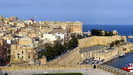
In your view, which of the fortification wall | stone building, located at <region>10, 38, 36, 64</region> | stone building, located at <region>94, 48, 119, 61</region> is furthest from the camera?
stone building, located at <region>94, 48, 119, 61</region>

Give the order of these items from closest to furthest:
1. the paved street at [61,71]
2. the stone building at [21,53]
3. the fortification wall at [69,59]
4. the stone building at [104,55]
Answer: the paved street at [61,71], the stone building at [21,53], the fortification wall at [69,59], the stone building at [104,55]

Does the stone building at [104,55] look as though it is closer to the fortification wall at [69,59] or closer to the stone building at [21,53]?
the fortification wall at [69,59]

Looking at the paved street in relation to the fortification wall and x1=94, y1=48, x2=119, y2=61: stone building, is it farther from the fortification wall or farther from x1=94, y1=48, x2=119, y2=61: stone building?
x1=94, y1=48, x2=119, y2=61: stone building

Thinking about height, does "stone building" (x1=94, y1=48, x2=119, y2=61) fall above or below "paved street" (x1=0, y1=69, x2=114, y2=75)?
below

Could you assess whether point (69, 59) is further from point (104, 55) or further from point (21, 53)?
point (104, 55)

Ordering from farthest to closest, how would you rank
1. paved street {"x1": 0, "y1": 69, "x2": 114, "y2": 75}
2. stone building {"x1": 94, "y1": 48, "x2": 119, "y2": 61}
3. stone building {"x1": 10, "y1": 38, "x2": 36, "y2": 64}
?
stone building {"x1": 94, "y1": 48, "x2": 119, "y2": 61} < stone building {"x1": 10, "y1": 38, "x2": 36, "y2": 64} < paved street {"x1": 0, "y1": 69, "x2": 114, "y2": 75}

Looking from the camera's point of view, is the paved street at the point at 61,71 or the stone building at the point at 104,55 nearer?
the paved street at the point at 61,71

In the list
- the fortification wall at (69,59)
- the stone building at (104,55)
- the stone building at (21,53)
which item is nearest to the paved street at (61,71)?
the fortification wall at (69,59)

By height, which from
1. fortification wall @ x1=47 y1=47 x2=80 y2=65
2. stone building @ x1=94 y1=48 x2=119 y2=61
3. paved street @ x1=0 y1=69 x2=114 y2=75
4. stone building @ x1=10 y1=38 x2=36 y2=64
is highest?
paved street @ x1=0 y1=69 x2=114 y2=75

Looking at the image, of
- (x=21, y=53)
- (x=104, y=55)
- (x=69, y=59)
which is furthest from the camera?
(x=104, y=55)

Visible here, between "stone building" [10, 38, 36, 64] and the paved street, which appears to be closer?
the paved street

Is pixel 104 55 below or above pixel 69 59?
below

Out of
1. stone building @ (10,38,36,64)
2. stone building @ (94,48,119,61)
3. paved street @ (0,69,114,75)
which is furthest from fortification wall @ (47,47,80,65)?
paved street @ (0,69,114,75)

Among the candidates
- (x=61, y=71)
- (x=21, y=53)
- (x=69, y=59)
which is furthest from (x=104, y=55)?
(x=61, y=71)
